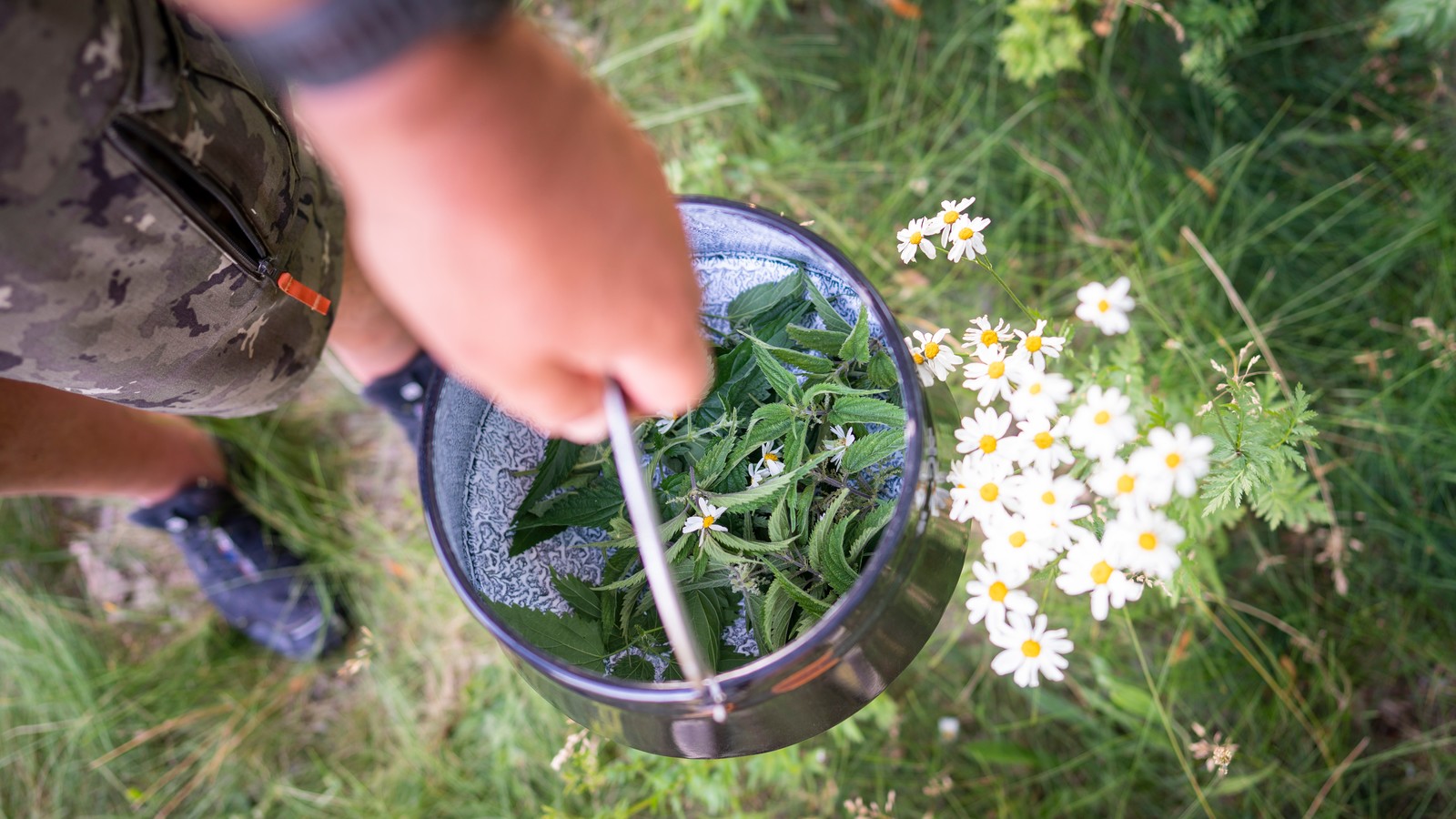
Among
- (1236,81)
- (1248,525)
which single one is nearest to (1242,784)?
(1248,525)

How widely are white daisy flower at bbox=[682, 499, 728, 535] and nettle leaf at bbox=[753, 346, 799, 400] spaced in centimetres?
13

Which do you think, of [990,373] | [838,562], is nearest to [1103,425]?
[990,373]

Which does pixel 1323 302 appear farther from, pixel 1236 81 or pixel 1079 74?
pixel 1079 74

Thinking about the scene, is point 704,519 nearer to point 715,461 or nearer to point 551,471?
point 715,461

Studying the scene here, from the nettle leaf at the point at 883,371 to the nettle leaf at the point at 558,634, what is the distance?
360mm

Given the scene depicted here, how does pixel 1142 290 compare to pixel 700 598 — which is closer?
pixel 700 598

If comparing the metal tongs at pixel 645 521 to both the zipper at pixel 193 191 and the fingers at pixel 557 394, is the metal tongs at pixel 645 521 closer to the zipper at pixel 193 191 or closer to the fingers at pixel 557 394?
the fingers at pixel 557 394

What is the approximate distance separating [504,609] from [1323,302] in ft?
4.59

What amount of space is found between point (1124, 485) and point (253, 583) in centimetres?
154

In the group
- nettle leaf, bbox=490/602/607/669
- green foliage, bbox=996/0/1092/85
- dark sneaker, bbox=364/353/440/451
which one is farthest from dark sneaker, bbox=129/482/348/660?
green foliage, bbox=996/0/1092/85

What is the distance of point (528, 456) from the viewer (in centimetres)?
95

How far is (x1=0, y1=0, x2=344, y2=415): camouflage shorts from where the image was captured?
1.95 ft

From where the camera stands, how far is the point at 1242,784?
1219 mm

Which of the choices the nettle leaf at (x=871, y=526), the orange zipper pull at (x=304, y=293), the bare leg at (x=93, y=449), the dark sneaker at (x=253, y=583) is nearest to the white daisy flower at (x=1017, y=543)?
the nettle leaf at (x=871, y=526)
